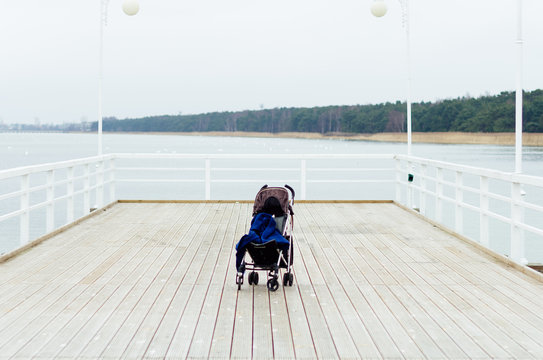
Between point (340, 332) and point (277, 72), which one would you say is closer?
point (340, 332)

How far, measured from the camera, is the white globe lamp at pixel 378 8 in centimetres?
906

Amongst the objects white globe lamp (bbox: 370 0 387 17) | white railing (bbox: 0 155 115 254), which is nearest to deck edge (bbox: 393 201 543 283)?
white globe lamp (bbox: 370 0 387 17)

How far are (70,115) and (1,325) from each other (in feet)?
185

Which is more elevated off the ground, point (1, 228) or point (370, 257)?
point (370, 257)

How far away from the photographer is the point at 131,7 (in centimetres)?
884

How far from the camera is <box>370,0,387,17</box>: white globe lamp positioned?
9.06 m

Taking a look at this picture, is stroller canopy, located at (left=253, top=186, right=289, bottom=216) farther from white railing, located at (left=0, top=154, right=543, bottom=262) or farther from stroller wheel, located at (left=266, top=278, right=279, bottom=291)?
white railing, located at (left=0, top=154, right=543, bottom=262)

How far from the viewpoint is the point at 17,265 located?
5.37 meters

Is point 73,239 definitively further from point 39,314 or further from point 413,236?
point 413,236

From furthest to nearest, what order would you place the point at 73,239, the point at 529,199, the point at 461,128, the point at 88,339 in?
the point at 461,128 < the point at 529,199 < the point at 73,239 < the point at 88,339

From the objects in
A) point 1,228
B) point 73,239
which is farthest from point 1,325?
point 1,228

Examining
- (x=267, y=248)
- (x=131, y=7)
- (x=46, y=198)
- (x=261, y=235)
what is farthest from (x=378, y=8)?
(x=46, y=198)

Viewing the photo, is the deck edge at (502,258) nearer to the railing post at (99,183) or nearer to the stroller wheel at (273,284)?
the stroller wheel at (273,284)

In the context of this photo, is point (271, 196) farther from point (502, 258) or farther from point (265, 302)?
point (502, 258)
